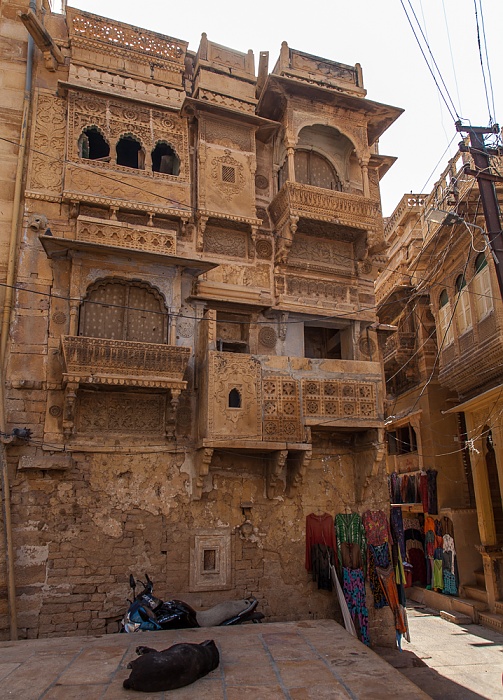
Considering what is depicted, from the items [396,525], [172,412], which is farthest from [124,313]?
[396,525]

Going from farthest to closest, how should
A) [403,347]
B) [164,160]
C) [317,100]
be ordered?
1. [403,347]
2. [317,100]
3. [164,160]

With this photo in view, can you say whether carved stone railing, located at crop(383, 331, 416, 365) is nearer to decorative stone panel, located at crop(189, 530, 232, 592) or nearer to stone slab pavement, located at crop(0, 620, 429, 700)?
decorative stone panel, located at crop(189, 530, 232, 592)

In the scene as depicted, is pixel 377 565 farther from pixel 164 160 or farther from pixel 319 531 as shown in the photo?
pixel 164 160

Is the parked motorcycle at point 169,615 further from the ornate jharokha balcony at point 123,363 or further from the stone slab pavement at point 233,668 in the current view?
the ornate jharokha balcony at point 123,363

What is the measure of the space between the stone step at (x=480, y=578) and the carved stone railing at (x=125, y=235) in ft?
40.9

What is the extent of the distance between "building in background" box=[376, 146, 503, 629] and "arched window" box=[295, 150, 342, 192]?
7.97 feet

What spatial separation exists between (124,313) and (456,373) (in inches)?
402

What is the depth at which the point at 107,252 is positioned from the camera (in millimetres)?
9703

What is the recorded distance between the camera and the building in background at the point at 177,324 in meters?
9.12

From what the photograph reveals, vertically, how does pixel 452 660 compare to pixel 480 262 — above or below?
below

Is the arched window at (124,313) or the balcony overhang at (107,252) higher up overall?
the balcony overhang at (107,252)

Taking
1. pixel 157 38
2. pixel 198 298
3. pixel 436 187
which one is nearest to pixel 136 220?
pixel 198 298

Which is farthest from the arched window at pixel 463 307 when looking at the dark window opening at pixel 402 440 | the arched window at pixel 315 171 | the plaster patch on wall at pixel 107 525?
the plaster patch on wall at pixel 107 525

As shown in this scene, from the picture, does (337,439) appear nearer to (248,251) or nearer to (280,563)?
(280,563)
